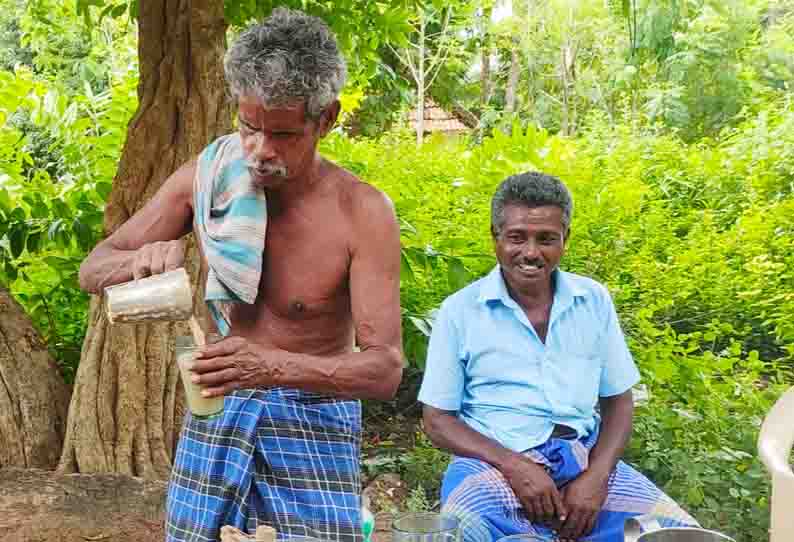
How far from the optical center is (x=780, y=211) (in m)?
7.08

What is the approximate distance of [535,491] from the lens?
2.66m

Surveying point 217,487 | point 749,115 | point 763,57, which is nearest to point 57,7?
point 217,487

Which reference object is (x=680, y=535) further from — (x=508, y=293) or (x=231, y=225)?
(x=508, y=293)

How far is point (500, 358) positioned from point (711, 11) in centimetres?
1214

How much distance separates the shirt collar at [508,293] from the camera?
2.94m

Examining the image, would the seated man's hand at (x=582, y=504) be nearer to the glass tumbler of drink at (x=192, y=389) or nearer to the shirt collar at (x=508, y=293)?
the shirt collar at (x=508, y=293)

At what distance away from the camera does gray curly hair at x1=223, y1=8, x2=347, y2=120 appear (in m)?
2.03

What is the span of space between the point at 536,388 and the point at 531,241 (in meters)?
0.41

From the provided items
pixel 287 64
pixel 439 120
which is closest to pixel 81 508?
pixel 287 64

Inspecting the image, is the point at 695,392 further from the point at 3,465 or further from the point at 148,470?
the point at 3,465

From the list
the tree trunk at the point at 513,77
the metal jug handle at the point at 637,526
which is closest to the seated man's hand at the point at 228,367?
the metal jug handle at the point at 637,526

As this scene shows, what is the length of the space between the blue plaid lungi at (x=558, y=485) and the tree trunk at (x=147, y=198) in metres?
1.46

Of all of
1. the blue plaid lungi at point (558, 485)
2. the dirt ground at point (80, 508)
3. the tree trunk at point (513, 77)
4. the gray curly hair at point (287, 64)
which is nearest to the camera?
the gray curly hair at point (287, 64)

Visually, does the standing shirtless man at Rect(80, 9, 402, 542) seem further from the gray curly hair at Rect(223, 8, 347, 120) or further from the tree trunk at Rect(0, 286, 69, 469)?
the tree trunk at Rect(0, 286, 69, 469)
